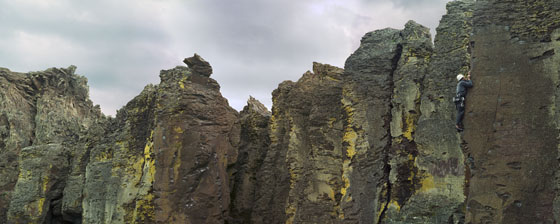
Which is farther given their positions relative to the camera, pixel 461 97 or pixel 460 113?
pixel 460 113

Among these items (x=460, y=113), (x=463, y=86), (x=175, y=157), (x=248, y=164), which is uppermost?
(x=463, y=86)

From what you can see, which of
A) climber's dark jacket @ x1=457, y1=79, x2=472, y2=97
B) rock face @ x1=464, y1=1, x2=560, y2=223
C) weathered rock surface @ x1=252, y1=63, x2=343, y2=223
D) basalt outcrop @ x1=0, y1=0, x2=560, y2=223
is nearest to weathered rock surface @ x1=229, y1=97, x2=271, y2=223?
basalt outcrop @ x1=0, y1=0, x2=560, y2=223

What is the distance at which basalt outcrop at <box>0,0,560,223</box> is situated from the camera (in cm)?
819

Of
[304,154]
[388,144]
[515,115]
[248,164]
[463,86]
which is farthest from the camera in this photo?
[248,164]

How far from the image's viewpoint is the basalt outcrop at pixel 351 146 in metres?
8.19

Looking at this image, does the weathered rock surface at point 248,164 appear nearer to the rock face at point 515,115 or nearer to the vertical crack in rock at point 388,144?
the vertical crack in rock at point 388,144

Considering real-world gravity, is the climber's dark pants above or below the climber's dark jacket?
below

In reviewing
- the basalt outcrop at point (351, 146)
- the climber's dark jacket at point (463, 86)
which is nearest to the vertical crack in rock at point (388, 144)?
the basalt outcrop at point (351, 146)

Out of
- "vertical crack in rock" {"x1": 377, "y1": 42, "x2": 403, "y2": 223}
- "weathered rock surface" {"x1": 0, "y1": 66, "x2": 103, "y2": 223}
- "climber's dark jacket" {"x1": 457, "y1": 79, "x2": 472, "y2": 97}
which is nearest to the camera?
"climber's dark jacket" {"x1": 457, "y1": 79, "x2": 472, "y2": 97}

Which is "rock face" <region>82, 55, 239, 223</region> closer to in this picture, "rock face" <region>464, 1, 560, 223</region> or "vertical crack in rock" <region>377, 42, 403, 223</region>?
Answer: "vertical crack in rock" <region>377, 42, 403, 223</region>

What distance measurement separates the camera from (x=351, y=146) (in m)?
11.8

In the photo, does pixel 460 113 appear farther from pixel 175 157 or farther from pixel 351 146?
pixel 175 157

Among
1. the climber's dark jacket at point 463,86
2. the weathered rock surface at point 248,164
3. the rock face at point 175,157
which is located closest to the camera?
the climber's dark jacket at point 463,86

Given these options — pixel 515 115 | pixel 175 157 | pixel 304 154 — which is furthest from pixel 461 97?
pixel 175 157
